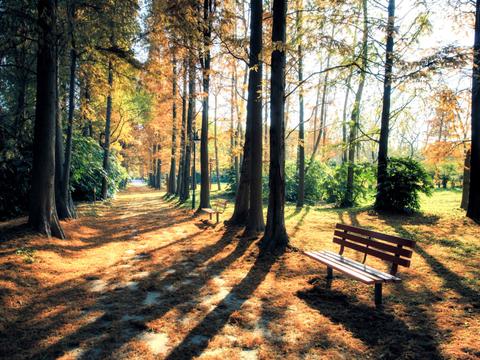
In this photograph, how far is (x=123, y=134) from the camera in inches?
1016

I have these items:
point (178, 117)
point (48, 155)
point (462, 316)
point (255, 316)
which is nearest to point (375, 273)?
point (462, 316)

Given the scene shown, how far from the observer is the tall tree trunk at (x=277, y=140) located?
295 inches

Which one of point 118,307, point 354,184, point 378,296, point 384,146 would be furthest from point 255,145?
point 354,184

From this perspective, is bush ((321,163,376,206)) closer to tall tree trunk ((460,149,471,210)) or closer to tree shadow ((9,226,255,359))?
tall tree trunk ((460,149,471,210))

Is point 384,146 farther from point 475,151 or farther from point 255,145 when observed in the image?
point 255,145

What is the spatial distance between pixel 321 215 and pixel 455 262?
710cm

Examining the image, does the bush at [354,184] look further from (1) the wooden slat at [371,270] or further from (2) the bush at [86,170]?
(2) the bush at [86,170]

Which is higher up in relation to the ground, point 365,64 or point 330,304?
point 365,64

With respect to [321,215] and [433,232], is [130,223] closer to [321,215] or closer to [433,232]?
[321,215]

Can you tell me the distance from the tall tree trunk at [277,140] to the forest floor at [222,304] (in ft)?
1.97

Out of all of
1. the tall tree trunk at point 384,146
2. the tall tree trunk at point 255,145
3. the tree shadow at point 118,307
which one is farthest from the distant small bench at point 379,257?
the tall tree trunk at point 384,146

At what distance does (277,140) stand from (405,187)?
6785 mm

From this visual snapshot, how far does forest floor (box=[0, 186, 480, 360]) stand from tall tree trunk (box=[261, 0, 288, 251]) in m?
0.60

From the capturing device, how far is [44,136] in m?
7.99
